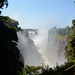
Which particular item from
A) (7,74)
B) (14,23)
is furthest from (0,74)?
(14,23)

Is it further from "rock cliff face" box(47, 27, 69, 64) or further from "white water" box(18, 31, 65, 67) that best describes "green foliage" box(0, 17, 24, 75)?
"rock cliff face" box(47, 27, 69, 64)

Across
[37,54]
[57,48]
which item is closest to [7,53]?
[57,48]

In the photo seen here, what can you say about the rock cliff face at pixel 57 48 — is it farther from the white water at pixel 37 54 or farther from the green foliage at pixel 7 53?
the green foliage at pixel 7 53

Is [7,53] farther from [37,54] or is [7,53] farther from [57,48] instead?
[37,54]

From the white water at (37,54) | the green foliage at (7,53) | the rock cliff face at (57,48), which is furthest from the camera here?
the rock cliff face at (57,48)

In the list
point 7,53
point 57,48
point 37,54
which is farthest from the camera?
point 37,54

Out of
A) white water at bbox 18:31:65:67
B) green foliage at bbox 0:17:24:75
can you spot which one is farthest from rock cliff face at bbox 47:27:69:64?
green foliage at bbox 0:17:24:75

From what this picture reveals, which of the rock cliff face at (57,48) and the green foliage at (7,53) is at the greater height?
the rock cliff face at (57,48)

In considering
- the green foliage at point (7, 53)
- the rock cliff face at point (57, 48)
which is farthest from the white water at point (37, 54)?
the green foliage at point (7, 53)

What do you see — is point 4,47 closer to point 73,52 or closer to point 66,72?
point 66,72

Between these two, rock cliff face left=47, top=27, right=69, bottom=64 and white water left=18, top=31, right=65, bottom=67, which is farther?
rock cliff face left=47, top=27, right=69, bottom=64

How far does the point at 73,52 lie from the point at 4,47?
12765 mm

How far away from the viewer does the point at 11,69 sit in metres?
10.3

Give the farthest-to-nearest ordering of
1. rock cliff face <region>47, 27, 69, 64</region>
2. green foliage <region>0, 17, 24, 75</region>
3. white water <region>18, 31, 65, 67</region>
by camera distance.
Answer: rock cliff face <region>47, 27, 69, 64</region>, white water <region>18, 31, 65, 67</region>, green foliage <region>0, 17, 24, 75</region>
